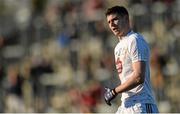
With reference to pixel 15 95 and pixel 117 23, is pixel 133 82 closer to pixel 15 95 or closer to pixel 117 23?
pixel 117 23

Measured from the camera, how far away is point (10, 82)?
685 inches

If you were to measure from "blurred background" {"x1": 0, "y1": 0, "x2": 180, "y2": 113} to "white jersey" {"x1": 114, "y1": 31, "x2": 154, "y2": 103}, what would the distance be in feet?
25.6

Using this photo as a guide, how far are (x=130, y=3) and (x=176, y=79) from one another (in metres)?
2.30

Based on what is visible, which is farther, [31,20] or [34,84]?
[31,20]

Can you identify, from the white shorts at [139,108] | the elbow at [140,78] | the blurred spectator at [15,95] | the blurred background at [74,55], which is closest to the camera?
the elbow at [140,78]

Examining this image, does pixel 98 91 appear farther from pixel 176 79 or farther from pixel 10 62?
pixel 10 62

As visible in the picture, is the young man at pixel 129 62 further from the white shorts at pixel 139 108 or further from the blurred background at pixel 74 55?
the blurred background at pixel 74 55

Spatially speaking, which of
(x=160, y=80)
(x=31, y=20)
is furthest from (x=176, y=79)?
(x=31, y=20)

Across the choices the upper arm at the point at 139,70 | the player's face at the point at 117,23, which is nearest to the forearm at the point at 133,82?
the upper arm at the point at 139,70

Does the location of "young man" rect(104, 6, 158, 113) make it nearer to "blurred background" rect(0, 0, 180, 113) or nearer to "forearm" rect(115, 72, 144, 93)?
"forearm" rect(115, 72, 144, 93)

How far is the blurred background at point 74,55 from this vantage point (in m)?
14.8

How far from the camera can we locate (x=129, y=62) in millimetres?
6664

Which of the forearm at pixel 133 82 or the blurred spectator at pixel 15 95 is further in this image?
the blurred spectator at pixel 15 95

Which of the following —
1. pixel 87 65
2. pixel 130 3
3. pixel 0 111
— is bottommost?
pixel 0 111
